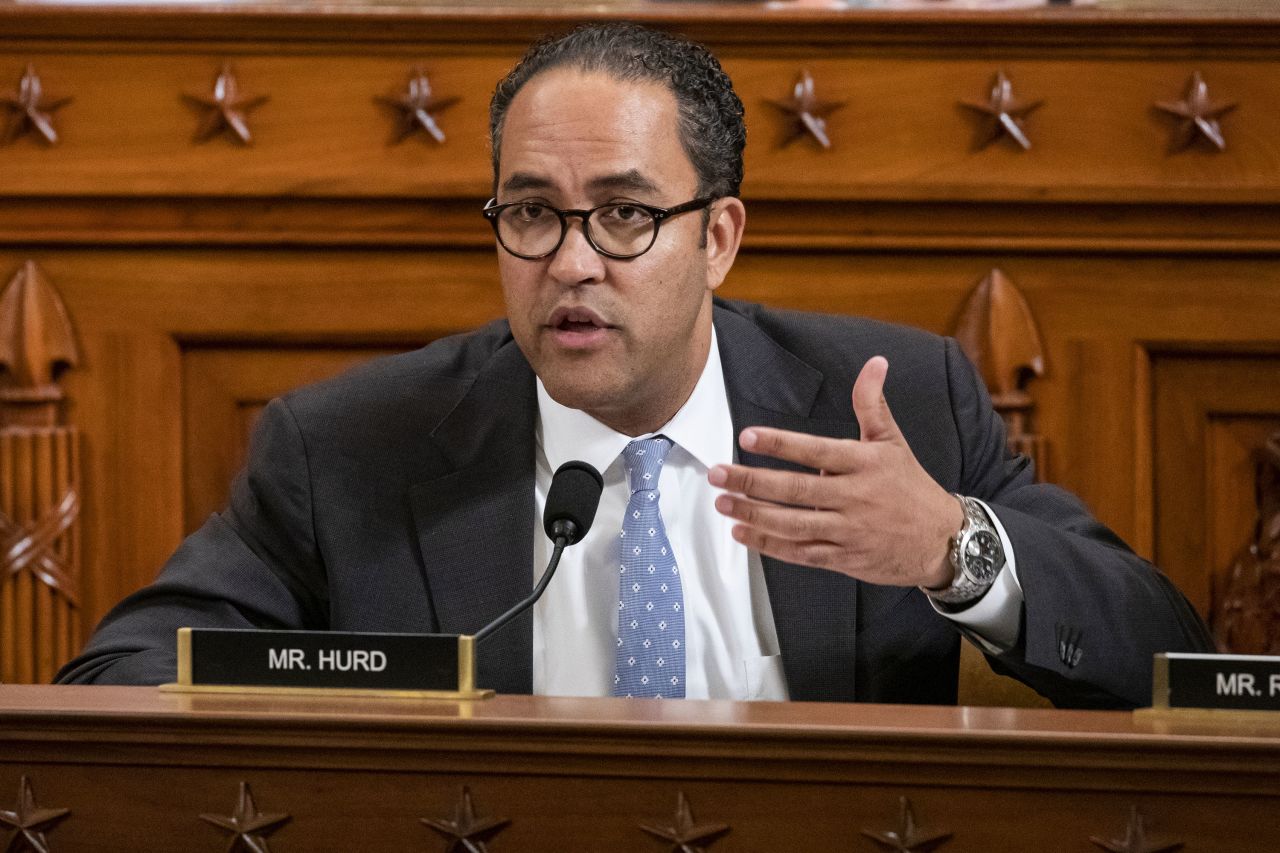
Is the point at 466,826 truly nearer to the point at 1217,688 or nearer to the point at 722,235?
the point at 1217,688

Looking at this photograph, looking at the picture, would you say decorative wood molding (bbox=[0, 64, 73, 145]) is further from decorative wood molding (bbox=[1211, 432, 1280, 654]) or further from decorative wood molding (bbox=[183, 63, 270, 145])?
decorative wood molding (bbox=[1211, 432, 1280, 654])

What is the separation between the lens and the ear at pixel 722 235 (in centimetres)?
198

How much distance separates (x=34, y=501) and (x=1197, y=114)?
1832mm

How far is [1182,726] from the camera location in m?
1.19

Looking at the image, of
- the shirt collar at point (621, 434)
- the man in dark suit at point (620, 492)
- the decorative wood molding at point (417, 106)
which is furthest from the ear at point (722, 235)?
the decorative wood molding at point (417, 106)

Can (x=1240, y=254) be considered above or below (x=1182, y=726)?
above

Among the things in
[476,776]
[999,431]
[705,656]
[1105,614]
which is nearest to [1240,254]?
[999,431]

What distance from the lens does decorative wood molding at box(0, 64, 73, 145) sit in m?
2.42

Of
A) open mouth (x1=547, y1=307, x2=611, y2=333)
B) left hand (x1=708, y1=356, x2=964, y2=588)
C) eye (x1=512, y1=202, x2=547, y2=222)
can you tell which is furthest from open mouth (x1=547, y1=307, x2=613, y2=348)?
left hand (x1=708, y1=356, x2=964, y2=588)

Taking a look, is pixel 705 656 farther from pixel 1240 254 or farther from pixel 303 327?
pixel 1240 254

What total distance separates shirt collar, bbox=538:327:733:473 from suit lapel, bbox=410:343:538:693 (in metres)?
0.03

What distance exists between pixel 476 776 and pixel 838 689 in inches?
29.1

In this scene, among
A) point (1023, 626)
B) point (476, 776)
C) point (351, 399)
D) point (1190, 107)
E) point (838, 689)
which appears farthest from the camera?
point (1190, 107)

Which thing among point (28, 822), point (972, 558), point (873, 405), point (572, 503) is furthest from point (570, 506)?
point (28, 822)
